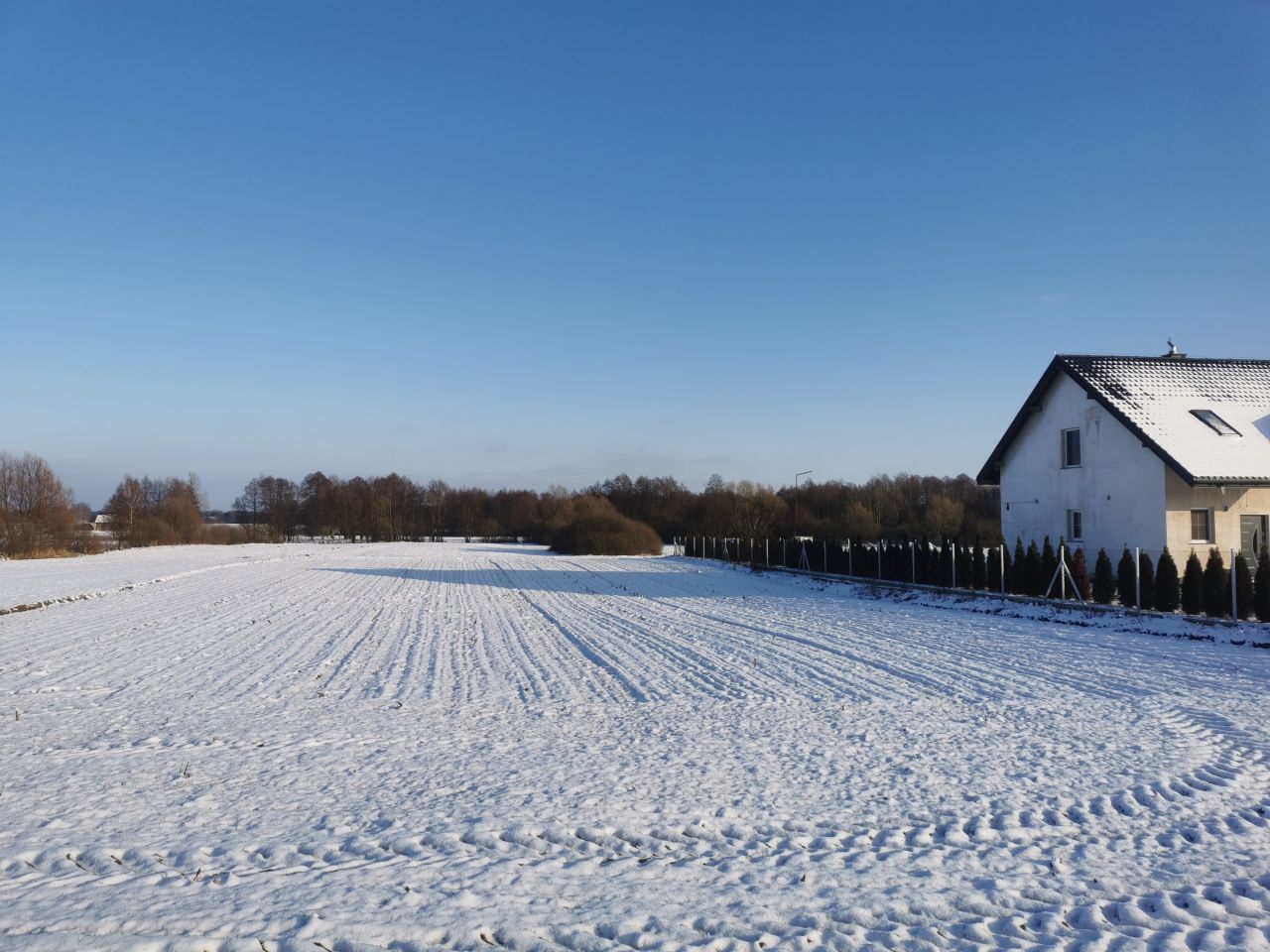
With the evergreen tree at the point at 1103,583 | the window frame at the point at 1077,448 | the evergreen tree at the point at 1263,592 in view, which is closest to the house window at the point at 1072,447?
the window frame at the point at 1077,448

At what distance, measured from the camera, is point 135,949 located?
3.91 m

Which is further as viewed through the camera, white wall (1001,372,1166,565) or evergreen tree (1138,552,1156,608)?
white wall (1001,372,1166,565)

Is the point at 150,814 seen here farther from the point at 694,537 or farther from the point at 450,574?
the point at 694,537

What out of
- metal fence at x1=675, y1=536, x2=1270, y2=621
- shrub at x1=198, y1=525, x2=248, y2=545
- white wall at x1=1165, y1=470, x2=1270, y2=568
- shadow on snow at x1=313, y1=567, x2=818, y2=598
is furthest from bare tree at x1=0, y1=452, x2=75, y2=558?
white wall at x1=1165, y1=470, x2=1270, y2=568

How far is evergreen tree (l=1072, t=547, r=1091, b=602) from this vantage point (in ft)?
61.8

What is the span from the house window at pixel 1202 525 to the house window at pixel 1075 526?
2866 mm

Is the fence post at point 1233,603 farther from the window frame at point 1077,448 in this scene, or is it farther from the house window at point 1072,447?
the house window at point 1072,447

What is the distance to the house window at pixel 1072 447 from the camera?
2286 cm

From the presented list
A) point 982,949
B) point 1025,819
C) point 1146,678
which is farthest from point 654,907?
point 1146,678

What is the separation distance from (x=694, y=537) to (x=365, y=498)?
2741 inches

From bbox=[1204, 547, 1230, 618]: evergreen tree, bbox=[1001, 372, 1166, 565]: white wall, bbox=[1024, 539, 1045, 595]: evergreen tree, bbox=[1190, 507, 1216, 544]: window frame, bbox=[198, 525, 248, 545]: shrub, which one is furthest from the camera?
bbox=[198, 525, 248, 545]: shrub

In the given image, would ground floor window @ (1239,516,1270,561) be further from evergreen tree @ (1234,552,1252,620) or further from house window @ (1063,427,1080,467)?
evergreen tree @ (1234,552,1252,620)

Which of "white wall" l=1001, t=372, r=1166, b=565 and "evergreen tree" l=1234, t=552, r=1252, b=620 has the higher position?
"white wall" l=1001, t=372, r=1166, b=565

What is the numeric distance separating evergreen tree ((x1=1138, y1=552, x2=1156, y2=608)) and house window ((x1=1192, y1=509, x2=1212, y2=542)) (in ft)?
11.2
